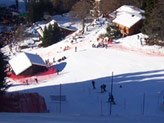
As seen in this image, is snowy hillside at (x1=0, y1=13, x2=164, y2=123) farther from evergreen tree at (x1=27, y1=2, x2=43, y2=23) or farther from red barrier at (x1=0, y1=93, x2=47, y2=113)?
evergreen tree at (x1=27, y1=2, x2=43, y2=23)

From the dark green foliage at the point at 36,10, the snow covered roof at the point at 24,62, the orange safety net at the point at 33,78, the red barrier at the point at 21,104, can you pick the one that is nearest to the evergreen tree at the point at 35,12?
the dark green foliage at the point at 36,10

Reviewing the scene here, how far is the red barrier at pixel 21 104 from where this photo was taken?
13872mm

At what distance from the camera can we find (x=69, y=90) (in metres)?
19.8

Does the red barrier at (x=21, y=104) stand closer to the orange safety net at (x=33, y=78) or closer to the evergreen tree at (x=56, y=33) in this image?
the orange safety net at (x=33, y=78)

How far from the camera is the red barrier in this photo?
1387 centimetres

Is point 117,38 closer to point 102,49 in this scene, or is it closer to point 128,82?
point 102,49

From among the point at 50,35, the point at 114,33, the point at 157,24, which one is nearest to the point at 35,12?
the point at 50,35

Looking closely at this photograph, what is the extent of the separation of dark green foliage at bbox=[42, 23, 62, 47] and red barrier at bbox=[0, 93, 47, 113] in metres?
31.2

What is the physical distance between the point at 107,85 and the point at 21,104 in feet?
27.6

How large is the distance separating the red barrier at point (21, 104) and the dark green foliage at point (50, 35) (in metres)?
31.2

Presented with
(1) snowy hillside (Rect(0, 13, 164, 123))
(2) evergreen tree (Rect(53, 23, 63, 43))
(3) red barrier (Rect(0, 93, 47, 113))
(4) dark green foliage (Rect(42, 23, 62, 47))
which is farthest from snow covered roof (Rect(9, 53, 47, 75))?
(2) evergreen tree (Rect(53, 23, 63, 43))

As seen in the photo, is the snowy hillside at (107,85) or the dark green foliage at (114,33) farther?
the dark green foliage at (114,33)

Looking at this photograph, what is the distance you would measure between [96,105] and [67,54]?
1744cm

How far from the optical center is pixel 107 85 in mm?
20188
